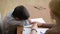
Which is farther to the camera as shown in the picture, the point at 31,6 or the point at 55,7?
the point at 31,6

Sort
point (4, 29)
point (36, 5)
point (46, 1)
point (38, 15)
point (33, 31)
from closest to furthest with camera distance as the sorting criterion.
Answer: point (33, 31), point (4, 29), point (38, 15), point (36, 5), point (46, 1)

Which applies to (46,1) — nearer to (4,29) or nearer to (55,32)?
(4,29)

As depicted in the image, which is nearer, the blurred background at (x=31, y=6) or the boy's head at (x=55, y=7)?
the boy's head at (x=55, y=7)

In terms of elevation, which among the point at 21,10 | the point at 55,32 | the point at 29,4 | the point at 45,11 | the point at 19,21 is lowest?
the point at 55,32

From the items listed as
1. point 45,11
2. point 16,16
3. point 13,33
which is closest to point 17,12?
point 16,16

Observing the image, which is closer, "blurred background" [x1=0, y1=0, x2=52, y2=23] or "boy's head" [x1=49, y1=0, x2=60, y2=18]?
"boy's head" [x1=49, y1=0, x2=60, y2=18]

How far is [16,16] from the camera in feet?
4.63

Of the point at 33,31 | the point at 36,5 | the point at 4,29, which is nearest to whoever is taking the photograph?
the point at 33,31

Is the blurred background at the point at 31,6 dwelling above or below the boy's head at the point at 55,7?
above

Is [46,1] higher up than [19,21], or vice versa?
[46,1]

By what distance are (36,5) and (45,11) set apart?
12.1 inches

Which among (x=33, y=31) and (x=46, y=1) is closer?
(x=33, y=31)

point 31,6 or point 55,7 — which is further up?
point 31,6

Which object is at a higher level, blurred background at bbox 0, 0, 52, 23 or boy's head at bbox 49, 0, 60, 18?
blurred background at bbox 0, 0, 52, 23
